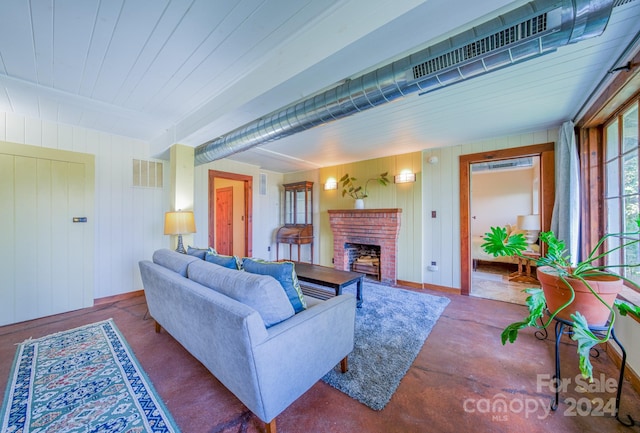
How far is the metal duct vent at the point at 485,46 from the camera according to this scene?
1127 millimetres

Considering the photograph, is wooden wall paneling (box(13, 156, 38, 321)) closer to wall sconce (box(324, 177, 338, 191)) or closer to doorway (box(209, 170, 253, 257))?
doorway (box(209, 170, 253, 257))

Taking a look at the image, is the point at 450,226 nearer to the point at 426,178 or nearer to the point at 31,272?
the point at 426,178

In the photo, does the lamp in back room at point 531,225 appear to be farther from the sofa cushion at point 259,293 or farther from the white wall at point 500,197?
the sofa cushion at point 259,293

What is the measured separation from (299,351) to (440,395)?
107 cm

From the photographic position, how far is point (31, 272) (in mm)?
2812

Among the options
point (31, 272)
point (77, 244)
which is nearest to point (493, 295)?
point (77, 244)

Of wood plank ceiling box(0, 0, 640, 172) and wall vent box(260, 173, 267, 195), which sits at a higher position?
wood plank ceiling box(0, 0, 640, 172)

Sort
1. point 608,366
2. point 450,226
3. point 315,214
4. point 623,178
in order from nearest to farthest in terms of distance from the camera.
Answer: point 608,366 < point 623,178 < point 450,226 < point 315,214

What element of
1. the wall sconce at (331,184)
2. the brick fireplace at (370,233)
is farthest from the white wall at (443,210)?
the wall sconce at (331,184)

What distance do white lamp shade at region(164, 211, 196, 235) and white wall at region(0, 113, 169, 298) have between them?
1.06 meters

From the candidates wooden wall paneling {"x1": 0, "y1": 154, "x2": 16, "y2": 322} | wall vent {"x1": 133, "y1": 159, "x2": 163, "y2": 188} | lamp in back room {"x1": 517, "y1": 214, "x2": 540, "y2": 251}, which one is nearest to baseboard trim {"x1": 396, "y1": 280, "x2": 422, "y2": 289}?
lamp in back room {"x1": 517, "y1": 214, "x2": 540, "y2": 251}

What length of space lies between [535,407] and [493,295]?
243 cm

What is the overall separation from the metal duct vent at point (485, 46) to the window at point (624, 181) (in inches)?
62.4

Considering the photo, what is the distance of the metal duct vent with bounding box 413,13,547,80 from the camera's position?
1127 mm
